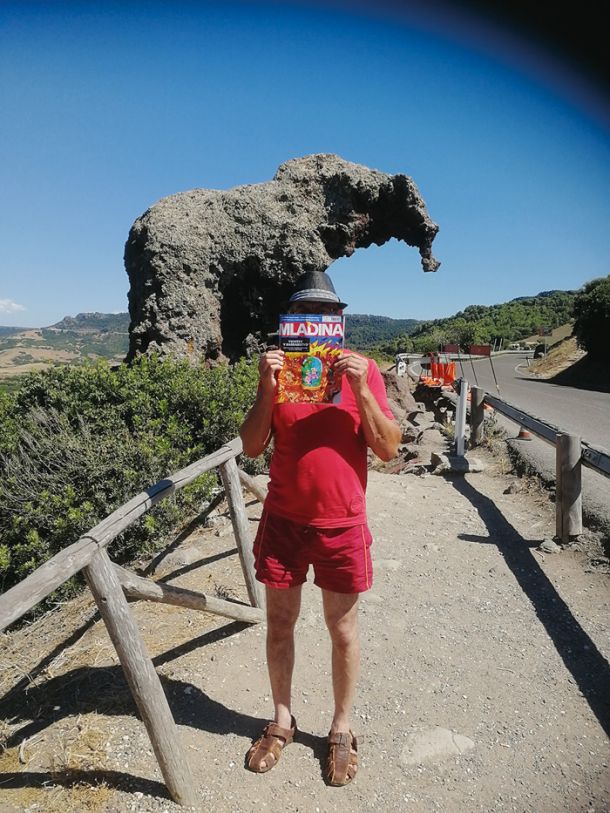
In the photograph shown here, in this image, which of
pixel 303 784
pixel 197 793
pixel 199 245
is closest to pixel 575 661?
pixel 303 784

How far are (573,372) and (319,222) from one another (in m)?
20.2

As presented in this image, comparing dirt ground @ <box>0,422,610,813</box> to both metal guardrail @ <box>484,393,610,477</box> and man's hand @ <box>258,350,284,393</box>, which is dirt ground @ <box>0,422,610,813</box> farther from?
man's hand @ <box>258,350,284,393</box>

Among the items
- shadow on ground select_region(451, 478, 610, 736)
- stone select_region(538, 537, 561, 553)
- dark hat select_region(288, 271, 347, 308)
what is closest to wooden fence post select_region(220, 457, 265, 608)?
dark hat select_region(288, 271, 347, 308)

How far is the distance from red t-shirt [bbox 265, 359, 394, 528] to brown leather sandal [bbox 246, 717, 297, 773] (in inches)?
43.8

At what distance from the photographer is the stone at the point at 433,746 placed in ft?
8.03

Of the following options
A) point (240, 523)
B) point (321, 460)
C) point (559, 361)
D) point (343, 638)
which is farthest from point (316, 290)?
point (559, 361)

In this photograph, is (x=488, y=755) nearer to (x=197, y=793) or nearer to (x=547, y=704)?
(x=547, y=704)

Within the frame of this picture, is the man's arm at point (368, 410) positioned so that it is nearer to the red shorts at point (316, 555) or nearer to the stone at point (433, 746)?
the red shorts at point (316, 555)

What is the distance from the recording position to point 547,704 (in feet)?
9.09

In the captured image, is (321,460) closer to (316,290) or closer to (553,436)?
(316,290)

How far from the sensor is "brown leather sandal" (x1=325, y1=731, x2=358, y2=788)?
7.48 feet

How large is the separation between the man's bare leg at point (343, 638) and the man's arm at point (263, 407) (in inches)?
28.5

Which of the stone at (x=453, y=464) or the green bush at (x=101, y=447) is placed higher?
the green bush at (x=101, y=447)

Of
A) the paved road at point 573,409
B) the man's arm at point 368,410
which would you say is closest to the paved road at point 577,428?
the paved road at point 573,409
